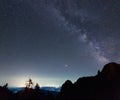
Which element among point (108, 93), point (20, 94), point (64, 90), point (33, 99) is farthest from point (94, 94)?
point (20, 94)

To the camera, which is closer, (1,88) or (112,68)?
(112,68)

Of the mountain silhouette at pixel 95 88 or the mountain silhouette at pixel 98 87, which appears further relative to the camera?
the mountain silhouette at pixel 95 88

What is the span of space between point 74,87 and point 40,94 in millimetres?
17621

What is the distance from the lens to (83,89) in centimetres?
6316

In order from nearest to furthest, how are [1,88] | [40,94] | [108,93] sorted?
[108,93], [1,88], [40,94]

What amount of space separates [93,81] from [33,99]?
25.2 m

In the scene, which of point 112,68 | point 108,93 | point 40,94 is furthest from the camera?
point 40,94

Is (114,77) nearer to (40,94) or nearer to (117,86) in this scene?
(117,86)

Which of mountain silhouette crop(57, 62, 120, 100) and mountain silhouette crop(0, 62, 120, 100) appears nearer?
mountain silhouette crop(57, 62, 120, 100)

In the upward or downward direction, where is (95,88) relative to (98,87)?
downward

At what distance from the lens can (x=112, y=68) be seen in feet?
198

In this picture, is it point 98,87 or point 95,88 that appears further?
point 95,88

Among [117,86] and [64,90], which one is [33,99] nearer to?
[64,90]

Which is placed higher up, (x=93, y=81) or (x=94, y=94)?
(x=93, y=81)
